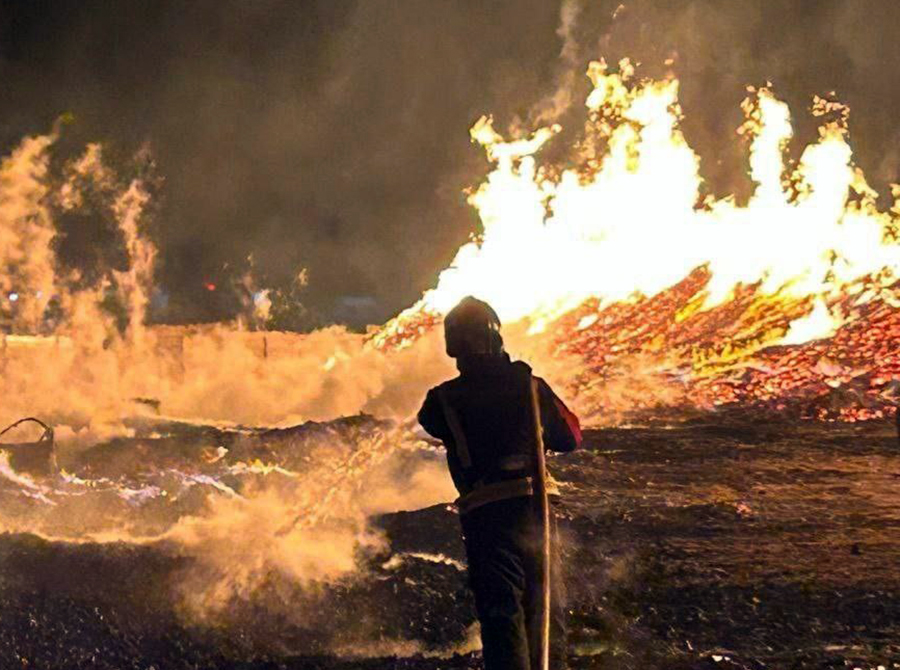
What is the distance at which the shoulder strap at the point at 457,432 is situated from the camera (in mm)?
3506

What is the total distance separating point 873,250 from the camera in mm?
14992

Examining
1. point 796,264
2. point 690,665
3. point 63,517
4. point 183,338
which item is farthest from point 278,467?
point 183,338

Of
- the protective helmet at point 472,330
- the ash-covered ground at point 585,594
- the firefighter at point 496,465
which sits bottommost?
the ash-covered ground at point 585,594

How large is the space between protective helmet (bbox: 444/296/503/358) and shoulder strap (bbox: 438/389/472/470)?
0.65ft

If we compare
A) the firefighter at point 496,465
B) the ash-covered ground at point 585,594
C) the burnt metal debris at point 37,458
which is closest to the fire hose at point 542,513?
the firefighter at point 496,465

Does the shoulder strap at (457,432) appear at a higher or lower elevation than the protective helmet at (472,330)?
lower

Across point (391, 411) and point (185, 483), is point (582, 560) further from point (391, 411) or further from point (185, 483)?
point (391, 411)

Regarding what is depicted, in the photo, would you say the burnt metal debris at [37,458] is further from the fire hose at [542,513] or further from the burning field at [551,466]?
the fire hose at [542,513]

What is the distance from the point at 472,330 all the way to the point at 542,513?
2.52 ft

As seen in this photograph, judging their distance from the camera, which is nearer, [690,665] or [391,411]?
[690,665]

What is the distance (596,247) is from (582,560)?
11868 mm

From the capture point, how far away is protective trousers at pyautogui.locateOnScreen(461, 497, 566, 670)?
3.38 m

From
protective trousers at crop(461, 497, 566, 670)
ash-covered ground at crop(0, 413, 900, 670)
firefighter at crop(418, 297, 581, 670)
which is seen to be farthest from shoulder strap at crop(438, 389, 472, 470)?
ash-covered ground at crop(0, 413, 900, 670)

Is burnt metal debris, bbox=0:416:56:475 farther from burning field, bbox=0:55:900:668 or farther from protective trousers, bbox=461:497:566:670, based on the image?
protective trousers, bbox=461:497:566:670
